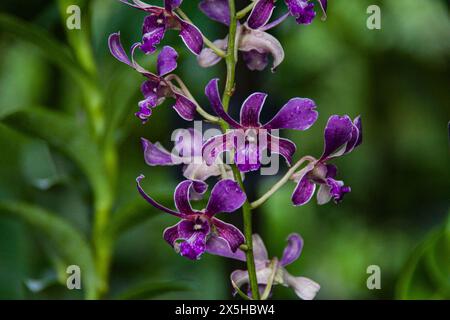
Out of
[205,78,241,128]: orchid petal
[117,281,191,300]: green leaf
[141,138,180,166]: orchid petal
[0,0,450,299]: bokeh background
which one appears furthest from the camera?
[0,0,450,299]: bokeh background

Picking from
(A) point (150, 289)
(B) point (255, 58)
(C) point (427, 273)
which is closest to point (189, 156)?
(B) point (255, 58)

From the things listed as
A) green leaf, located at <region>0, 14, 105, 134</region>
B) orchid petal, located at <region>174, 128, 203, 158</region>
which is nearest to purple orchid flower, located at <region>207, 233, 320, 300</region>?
orchid petal, located at <region>174, 128, 203, 158</region>

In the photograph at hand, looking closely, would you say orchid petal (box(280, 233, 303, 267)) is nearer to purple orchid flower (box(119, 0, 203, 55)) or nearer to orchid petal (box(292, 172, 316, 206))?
orchid petal (box(292, 172, 316, 206))

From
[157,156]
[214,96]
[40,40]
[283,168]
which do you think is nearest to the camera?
[214,96]

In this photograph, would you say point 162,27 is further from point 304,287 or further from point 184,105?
point 304,287

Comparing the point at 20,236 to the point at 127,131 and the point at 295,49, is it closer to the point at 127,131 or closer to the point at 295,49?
the point at 127,131
